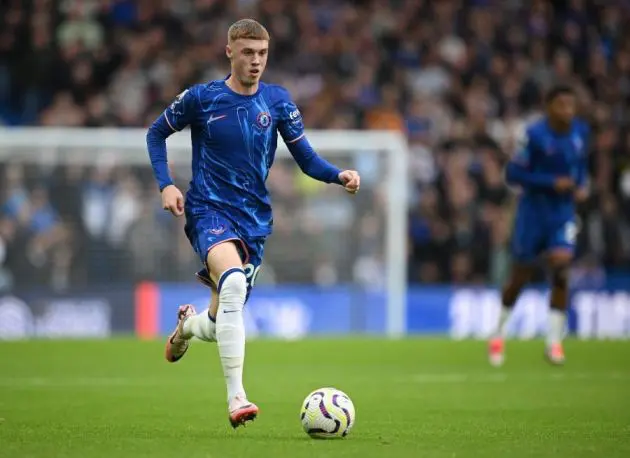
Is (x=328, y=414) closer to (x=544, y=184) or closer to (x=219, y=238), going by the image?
(x=219, y=238)

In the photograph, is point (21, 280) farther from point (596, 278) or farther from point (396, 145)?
point (596, 278)

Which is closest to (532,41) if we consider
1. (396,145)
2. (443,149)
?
(443,149)

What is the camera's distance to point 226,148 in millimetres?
8062

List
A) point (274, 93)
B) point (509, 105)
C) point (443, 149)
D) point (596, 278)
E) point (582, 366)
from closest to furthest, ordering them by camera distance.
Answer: point (274, 93) → point (582, 366) → point (596, 278) → point (443, 149) → point (509, 105)

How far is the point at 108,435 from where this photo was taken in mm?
7609

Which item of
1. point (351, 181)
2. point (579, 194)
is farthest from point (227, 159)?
point (579, 194)

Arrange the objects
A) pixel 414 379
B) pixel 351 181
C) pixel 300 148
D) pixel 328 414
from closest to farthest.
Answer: pixel 328 414 < pixel 351 181 < pixel 300 148 < pixel 414 379

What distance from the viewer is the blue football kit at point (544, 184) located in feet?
44.4

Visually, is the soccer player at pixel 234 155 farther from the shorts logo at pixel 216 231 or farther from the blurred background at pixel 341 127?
the blurred background at pixel 341 127

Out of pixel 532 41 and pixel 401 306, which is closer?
pixel 401 306

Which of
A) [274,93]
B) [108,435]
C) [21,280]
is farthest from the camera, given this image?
[21,280]

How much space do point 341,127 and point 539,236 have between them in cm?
818

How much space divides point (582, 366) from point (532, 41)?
12008 millimetres

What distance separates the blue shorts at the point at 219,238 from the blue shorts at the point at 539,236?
20.1 ft
